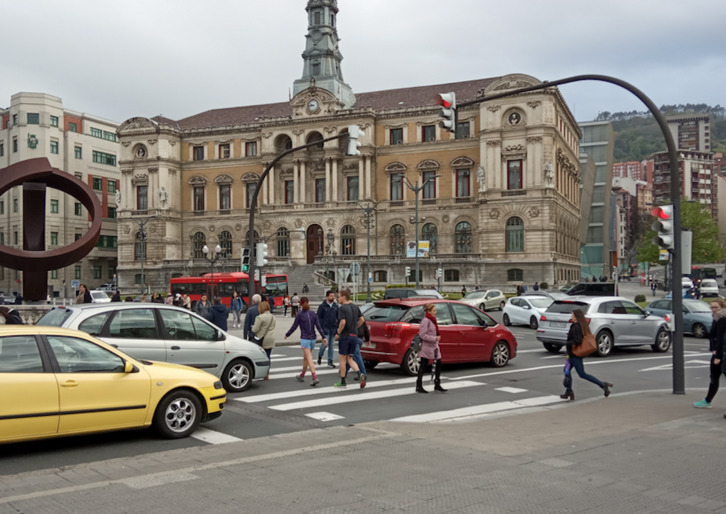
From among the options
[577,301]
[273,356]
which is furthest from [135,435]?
[577,301]

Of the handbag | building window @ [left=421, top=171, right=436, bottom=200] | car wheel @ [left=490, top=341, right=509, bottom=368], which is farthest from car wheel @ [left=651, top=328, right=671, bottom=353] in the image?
building window @ [left=421, top=171, right=436, bottom=200]

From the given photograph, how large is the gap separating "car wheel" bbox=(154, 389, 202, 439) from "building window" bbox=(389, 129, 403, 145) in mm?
61085

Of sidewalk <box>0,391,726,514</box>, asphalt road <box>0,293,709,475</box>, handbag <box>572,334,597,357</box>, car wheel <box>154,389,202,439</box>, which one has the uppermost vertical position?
handbag <box>572,334,597,357</box>

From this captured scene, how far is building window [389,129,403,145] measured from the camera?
226 ft

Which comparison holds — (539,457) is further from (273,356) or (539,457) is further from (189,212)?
(189,212)

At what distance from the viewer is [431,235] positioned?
221ft

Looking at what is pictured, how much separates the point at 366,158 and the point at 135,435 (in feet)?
198

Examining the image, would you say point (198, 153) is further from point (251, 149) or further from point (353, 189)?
point (353, 189)

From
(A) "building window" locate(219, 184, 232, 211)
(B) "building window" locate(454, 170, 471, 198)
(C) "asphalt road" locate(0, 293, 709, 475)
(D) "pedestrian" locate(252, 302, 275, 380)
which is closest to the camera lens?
(C) "asphalt road" locate(0, 293, 709, 475)

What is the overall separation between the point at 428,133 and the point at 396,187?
6184 millimetres

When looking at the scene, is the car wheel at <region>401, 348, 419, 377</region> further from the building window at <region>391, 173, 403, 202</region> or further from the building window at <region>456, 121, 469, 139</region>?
the building window at <region>391, 173, 403, 202</region>

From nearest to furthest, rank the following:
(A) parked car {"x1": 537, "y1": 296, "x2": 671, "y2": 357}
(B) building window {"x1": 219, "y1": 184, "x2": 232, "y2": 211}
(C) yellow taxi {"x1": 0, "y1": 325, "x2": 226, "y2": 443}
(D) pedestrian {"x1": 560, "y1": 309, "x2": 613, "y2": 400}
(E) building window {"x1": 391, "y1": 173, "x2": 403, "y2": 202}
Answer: (C) yellow taxi {"x1": 0, "y1": 325, "x2": 226, "y2": 443}, (D) pedestrian {"x1": 560, "y1": 309, "x2": 613, "y2": 400}, (A) parked car {"x1": 537, "y1": 296, "x2": 671, "y2": 357}, (E) building window {"x1": 391, "y1": 173, "x2": 403, "y2": 202}, (B) building window {"x1": 219, "y1": 184, "x2": 232, "y2": 211}

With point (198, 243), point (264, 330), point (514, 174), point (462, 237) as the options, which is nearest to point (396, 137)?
point (462, 237)

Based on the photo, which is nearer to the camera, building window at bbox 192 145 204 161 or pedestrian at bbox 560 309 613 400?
pedestrian at bbox 560 309 613 400
